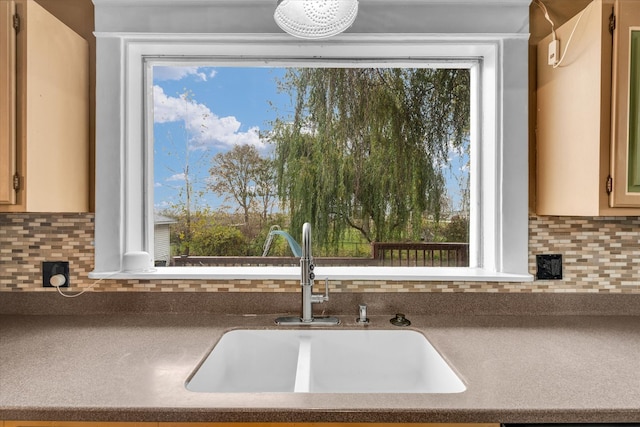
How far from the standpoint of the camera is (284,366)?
4.58 feet

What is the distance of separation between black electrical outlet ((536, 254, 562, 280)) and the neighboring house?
1.50 meters

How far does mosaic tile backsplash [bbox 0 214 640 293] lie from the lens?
1.54m

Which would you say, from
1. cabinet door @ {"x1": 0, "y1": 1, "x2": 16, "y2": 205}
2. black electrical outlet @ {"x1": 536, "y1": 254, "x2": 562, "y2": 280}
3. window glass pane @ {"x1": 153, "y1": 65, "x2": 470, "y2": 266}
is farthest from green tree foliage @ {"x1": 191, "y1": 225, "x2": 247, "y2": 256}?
black electrical outlet @ {"x1": 536, "y1": 254, "x2": 562, "y2": 280}

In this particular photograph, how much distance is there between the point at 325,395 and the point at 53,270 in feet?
4.00

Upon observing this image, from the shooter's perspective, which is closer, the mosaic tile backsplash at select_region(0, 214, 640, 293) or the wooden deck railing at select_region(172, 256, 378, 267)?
the mosaic tile backsplash at select_region(0, 214, 640, 293)

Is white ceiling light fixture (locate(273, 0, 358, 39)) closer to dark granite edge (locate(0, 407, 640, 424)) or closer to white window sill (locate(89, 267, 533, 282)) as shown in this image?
white window sill (locate(89, 267, 533, 282))

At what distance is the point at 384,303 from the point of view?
61.3 inches

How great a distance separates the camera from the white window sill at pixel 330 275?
1.52m

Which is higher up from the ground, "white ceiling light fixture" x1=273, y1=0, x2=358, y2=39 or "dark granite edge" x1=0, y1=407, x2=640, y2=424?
"white ceiling light fixture" x1=273, y1=0, x2=358, y2=39

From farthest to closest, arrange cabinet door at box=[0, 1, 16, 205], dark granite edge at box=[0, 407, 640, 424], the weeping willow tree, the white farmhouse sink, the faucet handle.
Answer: the weeping willow tree < the faucet handle < the white farmhouse sink < cabinet door at box=[0, 1, 16, 205] < dark granite edge at box=[0, 407, 640, 424]

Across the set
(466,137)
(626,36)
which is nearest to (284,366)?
(466,137)

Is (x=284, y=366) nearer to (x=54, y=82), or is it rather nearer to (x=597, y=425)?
(x=597, y=425)

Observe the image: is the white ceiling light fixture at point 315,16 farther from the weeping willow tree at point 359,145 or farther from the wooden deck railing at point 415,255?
the wooden deck railing at point 415,255

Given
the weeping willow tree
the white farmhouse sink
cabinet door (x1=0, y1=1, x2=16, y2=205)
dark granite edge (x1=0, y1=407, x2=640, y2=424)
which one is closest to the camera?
dark granite edge (x1=0, y1=407, x2=640, y2=424)
